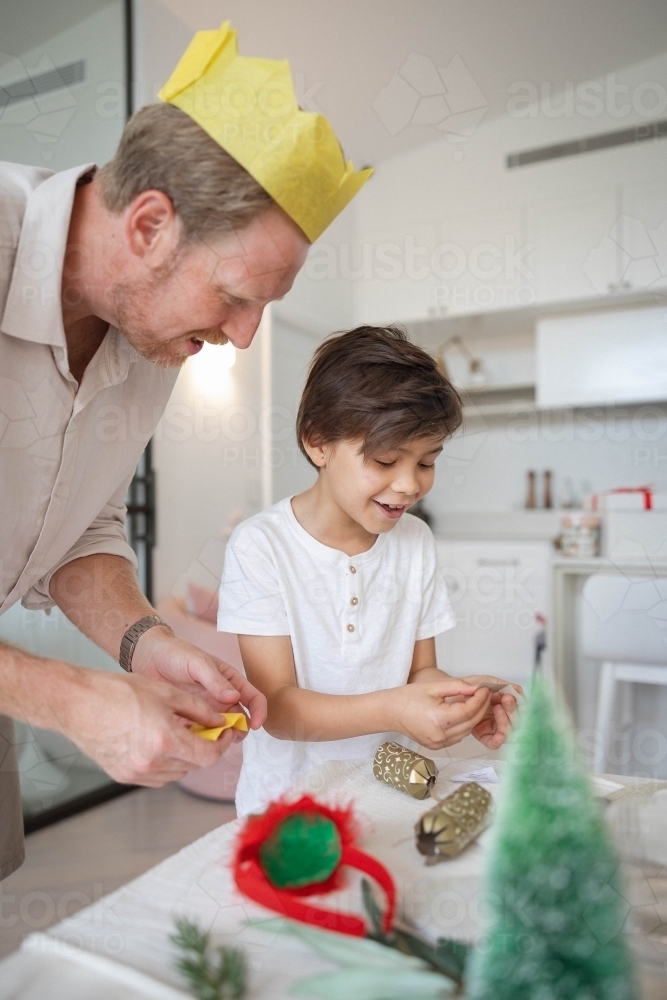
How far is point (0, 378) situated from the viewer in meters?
0.43

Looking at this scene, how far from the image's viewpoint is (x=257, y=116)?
0.35 meters

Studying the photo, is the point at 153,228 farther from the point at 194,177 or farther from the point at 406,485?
the point at 406,485

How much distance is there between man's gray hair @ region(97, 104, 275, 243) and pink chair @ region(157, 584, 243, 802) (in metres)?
0.21

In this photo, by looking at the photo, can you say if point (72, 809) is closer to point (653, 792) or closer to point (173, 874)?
point (173, 874)

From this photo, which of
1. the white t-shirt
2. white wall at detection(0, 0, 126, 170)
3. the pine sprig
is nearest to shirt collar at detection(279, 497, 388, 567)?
the white t-shirt

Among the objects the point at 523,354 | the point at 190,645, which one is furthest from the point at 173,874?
the point at 523,354

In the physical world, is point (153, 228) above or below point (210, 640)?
above

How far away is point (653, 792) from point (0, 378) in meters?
0.43

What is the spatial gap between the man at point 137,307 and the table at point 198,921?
0.05 metres

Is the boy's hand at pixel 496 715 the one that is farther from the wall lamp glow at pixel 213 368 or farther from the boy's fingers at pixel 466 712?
the wall lamp glow at pixel 213 368

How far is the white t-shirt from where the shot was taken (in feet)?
1.40

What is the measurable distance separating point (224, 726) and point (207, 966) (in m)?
0.12

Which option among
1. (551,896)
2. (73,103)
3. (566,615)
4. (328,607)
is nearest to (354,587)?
(328,607)

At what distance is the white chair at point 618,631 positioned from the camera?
0.38 m
